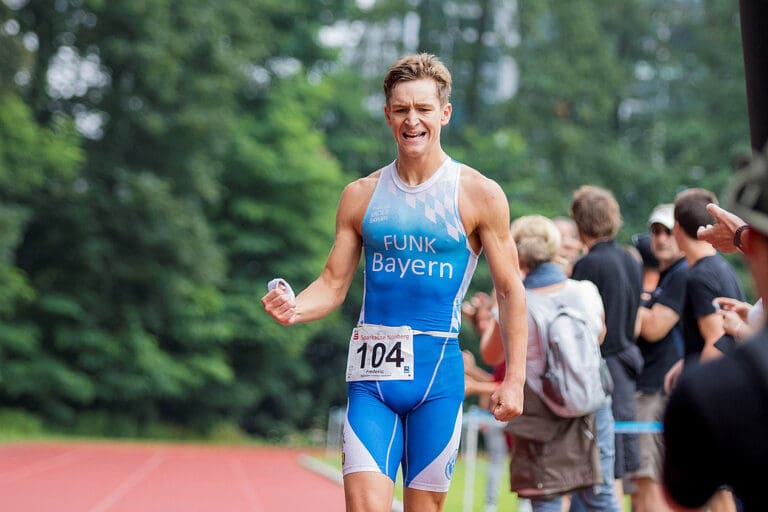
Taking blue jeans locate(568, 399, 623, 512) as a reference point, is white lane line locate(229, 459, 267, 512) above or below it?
below

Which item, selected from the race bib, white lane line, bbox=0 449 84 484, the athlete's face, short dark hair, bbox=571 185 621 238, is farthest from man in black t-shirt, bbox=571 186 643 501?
white lane line, bbox=0 449 84 484

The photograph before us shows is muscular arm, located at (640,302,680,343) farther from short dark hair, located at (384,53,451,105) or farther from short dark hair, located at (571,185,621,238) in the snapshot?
short dark hair, located at (384,53,451,105)

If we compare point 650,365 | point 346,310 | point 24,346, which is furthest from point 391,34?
point 650,365

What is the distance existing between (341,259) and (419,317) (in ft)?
1.66

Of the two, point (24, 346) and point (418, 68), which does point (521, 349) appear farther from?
point (24, 346)

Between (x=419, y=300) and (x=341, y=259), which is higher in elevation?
(x=341, y=259)

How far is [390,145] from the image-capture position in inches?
1758

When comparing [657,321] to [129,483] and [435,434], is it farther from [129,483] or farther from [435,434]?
[129,483]

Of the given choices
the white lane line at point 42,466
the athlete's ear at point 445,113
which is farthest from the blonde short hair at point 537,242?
the white lane line at point 42,466

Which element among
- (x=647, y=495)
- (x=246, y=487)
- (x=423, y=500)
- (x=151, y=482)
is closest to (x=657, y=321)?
(x=647, y=495)

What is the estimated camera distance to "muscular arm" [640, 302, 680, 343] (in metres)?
8.67

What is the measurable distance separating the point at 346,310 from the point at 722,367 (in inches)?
1602

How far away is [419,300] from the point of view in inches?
218

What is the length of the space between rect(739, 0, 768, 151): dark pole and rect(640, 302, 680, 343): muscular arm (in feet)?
16.7
